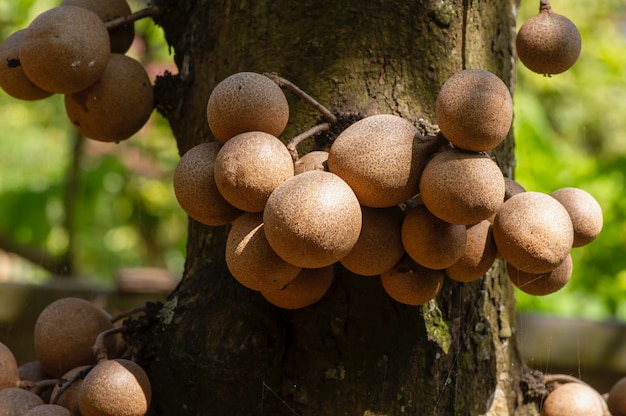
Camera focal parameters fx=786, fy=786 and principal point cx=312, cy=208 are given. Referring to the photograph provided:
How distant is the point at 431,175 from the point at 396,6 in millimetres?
403

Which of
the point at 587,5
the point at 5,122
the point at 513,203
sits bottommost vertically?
the point at 5,122

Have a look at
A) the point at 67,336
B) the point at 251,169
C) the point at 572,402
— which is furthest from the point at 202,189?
the point at 572,402

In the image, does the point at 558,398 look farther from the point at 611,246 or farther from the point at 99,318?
the point at 611,246

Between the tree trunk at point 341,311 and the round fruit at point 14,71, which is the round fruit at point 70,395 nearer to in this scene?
the tree trunk at point 341,311

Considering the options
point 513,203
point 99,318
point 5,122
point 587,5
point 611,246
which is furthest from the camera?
point 5,122

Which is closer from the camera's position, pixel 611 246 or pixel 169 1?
pixel 169 1

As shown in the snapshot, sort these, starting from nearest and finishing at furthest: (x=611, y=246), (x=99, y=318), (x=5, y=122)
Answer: (x=99, y=318)
(x=611, y=246)
(x=5, y=122)

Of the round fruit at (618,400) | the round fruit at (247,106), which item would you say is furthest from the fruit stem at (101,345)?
the round fruit at (618,400)

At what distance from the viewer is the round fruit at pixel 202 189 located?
3.74 ft

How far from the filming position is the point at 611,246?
3.59m

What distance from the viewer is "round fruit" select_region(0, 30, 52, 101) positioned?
4.64 ft

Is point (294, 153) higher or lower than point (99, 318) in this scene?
higher

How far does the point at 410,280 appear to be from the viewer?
Result: 1132mm

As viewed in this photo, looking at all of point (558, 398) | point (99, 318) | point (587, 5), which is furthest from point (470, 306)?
point (587, 5)
